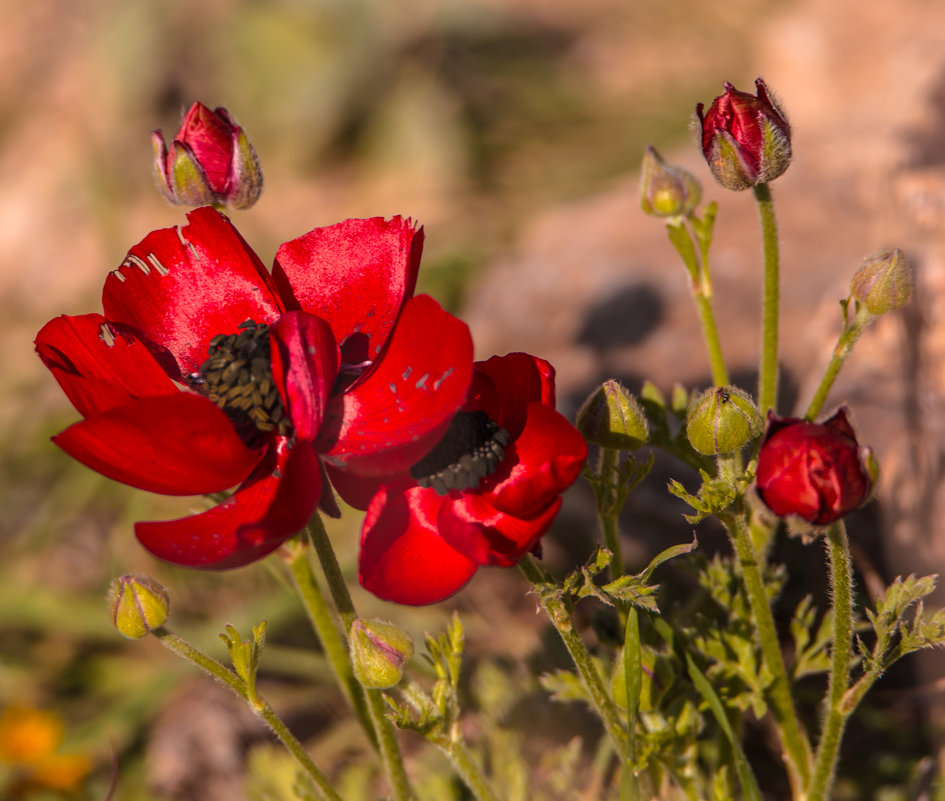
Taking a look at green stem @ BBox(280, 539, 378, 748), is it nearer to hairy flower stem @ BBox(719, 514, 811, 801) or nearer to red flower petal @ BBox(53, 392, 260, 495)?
red flower petal @ BBox(53, 392, 260, 495)

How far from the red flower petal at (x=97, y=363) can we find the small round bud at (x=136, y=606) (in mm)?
224

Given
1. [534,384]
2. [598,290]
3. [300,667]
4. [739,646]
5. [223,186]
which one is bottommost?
[300,667]

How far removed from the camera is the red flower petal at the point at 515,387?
1.25 meters

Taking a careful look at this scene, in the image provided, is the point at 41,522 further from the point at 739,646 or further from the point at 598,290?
the point at 739,646

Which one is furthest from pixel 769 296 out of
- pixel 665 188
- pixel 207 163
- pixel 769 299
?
pixel 207 163

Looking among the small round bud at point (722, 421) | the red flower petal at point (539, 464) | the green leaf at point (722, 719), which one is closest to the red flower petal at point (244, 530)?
the red flower petal at point (539, 464)

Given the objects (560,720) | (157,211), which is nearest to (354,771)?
(560,720)

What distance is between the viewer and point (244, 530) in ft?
3.61

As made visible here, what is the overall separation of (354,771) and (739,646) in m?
0.97

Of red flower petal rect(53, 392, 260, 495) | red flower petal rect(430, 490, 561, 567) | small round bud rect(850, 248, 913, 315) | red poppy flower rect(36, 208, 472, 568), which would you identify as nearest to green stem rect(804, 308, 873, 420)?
small round bud rect(850, 248, 913, 315)

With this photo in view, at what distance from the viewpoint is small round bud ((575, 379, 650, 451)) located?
1314 millimetres

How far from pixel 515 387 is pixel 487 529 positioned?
0.18m

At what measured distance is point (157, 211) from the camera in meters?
5.02

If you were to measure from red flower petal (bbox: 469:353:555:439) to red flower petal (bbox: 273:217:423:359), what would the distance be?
0.57 feet
